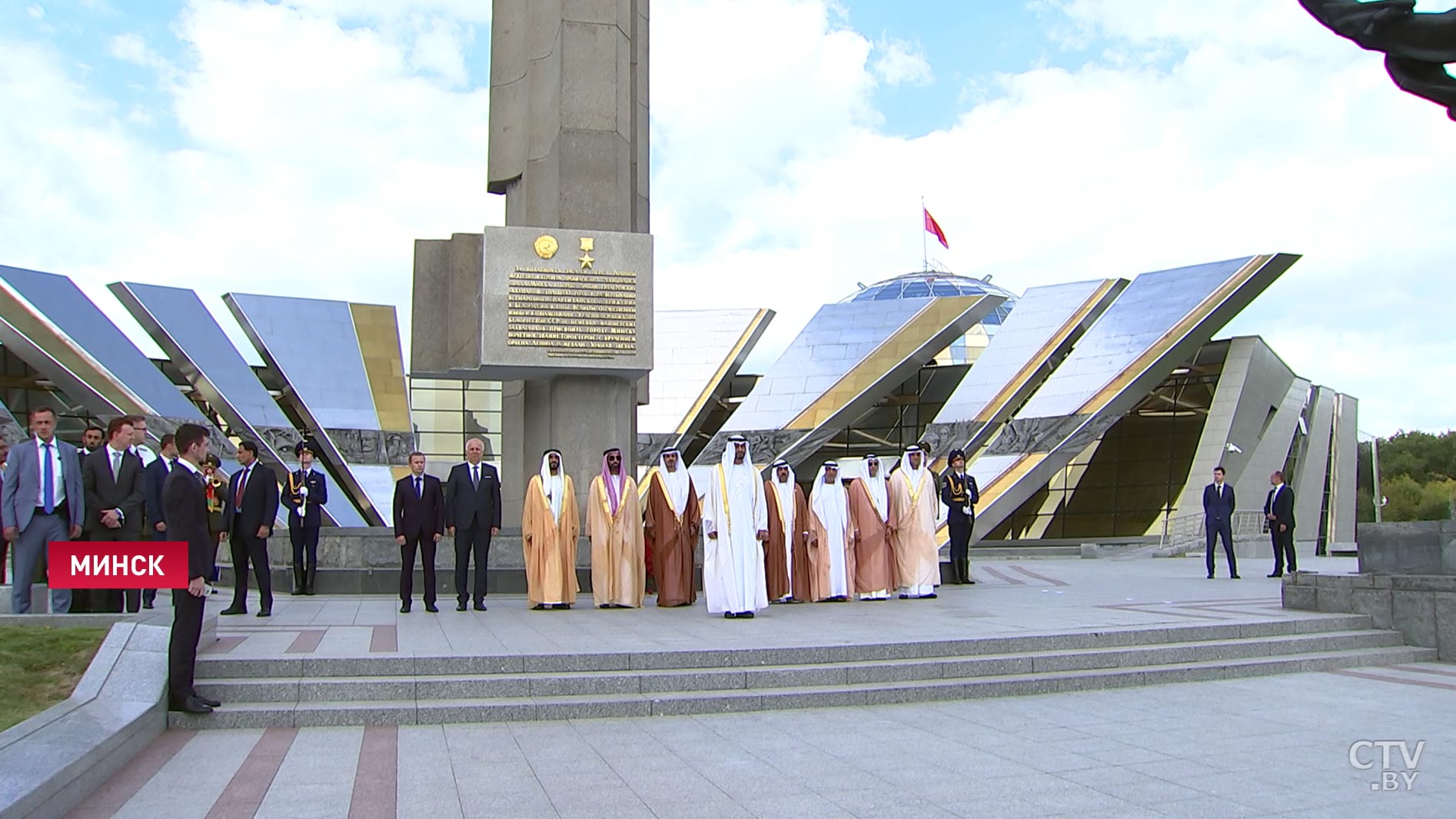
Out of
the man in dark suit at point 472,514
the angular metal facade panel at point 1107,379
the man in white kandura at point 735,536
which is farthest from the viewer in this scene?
the angular metal facade panel at point 1107,379

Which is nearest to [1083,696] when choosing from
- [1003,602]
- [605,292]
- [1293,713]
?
[1293,713]

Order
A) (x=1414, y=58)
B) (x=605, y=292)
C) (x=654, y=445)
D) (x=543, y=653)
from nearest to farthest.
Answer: (x=1414, y=58)
(x=543, y=653)
(x=605, y=292)
(x=654, y=445)

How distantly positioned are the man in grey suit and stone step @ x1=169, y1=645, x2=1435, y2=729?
92.8 inches

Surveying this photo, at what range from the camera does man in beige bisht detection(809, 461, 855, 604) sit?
10.5 m

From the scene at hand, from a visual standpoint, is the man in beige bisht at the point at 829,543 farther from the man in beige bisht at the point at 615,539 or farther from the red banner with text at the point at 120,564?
the red banner with text at the point at 120,564

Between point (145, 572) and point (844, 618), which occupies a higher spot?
point (145, 572)

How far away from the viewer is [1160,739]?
17.0 ft

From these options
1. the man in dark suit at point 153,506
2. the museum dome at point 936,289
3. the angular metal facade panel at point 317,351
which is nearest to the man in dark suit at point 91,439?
the man in dark suit at point 153,506

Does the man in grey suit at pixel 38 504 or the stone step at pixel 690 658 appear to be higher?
the man in grey suit at pixel 38 504

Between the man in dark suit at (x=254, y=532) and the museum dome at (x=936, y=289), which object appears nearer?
the man in dark suit at (x=254, y=532)

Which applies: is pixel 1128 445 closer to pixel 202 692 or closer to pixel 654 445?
pixel 654 445

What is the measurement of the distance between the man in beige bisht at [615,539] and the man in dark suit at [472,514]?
88 cm

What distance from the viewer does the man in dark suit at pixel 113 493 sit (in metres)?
7.37

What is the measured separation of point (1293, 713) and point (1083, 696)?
3.54ft
